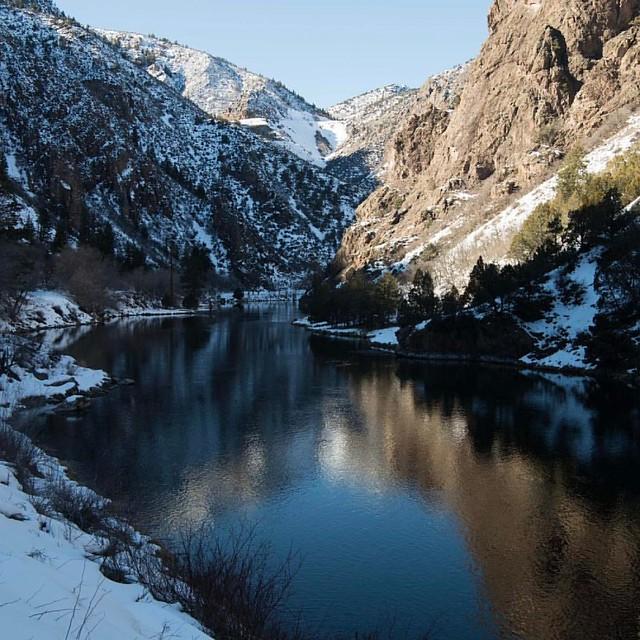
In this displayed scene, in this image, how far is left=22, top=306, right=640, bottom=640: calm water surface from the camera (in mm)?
16641

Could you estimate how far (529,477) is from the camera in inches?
1063

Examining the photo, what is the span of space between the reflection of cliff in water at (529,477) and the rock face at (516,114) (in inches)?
2491

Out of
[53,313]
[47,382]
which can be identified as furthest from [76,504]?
[53,313]

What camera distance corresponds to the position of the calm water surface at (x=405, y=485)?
54.6 feet

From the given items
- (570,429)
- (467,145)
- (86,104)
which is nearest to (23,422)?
(570,429)

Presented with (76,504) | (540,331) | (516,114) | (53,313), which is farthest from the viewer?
(516,114)

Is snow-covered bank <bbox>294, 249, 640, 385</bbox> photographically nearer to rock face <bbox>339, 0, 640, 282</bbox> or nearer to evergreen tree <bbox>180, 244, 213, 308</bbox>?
rock face <bbox>339, 0, 640, 282</bbox>

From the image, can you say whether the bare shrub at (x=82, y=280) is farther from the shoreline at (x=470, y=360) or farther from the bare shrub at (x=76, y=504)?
the bare shrub at (x=76, y=504)

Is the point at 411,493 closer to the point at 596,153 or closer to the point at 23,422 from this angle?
the point at 23,422

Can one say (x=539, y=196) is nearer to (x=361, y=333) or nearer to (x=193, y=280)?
(x=361, y=333)

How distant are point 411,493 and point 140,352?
47.7 metres

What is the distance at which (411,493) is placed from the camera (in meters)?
25.3

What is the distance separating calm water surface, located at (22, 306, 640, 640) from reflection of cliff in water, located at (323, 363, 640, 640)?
0.29 ft

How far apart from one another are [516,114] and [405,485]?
123800mm
